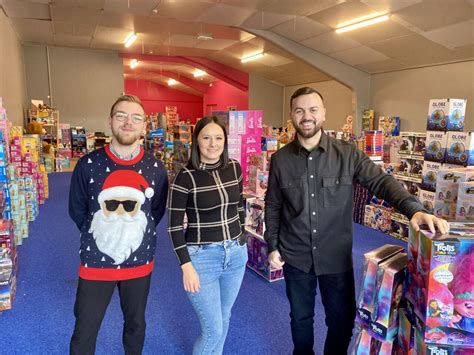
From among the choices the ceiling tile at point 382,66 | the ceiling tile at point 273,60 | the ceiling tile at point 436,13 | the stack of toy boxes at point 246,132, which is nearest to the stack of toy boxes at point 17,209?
the stack of toy boxes at point 246,132

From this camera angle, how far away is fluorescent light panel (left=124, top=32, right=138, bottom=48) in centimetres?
1105

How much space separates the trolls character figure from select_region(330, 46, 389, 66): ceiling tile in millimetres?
9596

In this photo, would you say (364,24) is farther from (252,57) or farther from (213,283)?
(213,283)

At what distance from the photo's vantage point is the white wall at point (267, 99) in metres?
16.1

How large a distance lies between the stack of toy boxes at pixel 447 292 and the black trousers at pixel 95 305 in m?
1.35

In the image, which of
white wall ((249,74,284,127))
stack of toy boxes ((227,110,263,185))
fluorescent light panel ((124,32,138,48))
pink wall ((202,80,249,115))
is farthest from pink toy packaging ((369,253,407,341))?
pink wall ((202,80,249,115))

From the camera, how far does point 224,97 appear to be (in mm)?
19328

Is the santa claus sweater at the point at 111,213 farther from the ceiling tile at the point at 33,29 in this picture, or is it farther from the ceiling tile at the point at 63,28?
the ceiling tile at the point at 33,29

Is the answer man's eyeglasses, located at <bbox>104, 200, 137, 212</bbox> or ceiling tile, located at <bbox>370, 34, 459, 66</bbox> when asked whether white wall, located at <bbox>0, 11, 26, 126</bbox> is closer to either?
man's eyeglasses, located at <bbox>104, 200, 137, 212</bbox>

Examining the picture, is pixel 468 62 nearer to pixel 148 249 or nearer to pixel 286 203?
pixel 286 203

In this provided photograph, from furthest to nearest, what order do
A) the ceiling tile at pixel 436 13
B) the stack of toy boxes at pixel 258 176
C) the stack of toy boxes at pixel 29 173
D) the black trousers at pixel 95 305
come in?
the ceiling tile at pixel 436 13
the stack of toy boxes at pixel 29 173
the stack of toy boxes at pixel 258 176
the black trousers at pixel 95 305

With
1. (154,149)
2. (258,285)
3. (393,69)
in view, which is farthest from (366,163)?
(393,69)

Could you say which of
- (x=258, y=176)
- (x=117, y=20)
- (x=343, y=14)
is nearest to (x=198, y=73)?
(x=117, y=20)

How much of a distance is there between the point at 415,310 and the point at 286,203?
2.76ft
